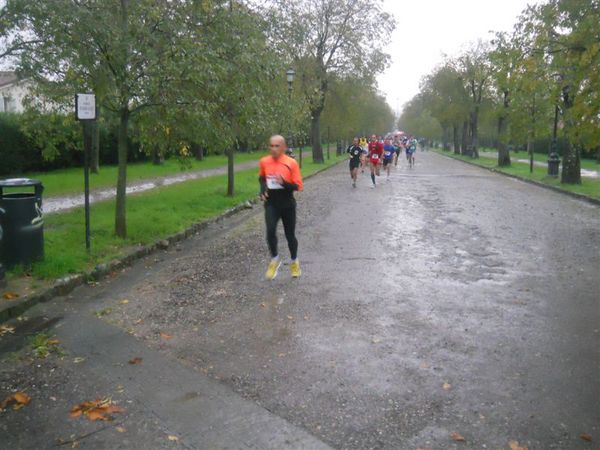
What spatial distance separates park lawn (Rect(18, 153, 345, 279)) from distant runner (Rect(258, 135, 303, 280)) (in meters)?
2.52

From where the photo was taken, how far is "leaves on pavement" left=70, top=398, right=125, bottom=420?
12.3ft

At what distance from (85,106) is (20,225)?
192 centimetres

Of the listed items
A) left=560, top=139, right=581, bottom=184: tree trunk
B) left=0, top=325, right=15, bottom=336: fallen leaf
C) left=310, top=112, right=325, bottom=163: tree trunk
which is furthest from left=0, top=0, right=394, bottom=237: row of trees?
left=310, top=112, right=325, bottom=163: tree trunk

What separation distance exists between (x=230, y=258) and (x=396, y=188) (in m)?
12.5

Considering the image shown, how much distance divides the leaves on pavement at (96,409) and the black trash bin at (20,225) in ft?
12.5

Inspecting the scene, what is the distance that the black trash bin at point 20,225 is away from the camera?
6836mm

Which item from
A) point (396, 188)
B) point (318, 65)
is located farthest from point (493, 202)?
point (318, 65)

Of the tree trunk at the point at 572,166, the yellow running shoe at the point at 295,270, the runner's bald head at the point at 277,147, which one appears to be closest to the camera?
the runner's bald head at the point at 277,147

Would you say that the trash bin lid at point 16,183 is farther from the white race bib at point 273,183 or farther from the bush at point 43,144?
the bush at point 43,144

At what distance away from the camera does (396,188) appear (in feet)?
66.5

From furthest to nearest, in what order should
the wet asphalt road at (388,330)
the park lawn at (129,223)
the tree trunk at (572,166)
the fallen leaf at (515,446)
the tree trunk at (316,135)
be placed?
the tree trunk at (316,135) → the tree trunk at (572,166) → the park lawn at (129,223) → the wet asphalt road at (388,330) → the fallen leaf at (515,446)

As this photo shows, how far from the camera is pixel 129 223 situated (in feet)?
35.2

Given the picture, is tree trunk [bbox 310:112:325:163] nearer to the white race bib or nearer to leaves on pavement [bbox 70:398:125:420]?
the white race bib

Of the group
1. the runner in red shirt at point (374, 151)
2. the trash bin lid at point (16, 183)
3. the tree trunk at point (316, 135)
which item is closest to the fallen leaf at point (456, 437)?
the trash bin lid at point (16, 183)
